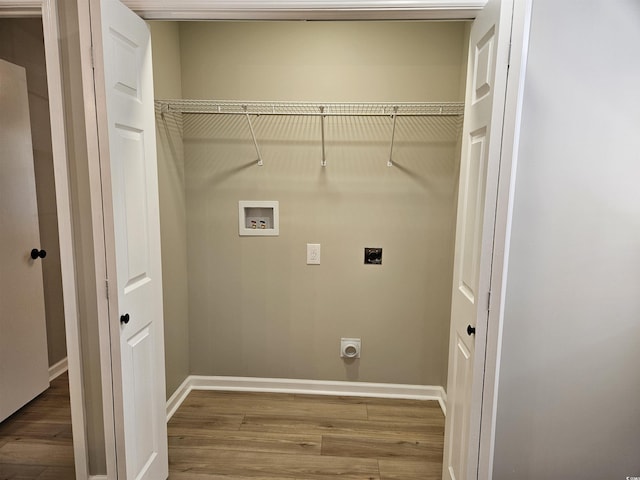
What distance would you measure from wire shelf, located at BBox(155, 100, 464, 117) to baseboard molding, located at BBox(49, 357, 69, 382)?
6.89ft

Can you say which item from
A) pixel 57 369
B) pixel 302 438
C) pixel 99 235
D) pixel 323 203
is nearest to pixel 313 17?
pixel 99 235

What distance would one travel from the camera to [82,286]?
1.65m

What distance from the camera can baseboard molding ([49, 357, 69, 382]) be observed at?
2.85 m

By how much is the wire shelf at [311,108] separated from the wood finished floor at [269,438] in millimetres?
1940

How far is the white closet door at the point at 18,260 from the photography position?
2371 millimetres

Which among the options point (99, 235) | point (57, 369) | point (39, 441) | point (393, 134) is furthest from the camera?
point (57, 369)

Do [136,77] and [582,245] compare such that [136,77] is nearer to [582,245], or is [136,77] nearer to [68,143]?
[68,143]

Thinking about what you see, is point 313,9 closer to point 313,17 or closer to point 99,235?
point 313,17

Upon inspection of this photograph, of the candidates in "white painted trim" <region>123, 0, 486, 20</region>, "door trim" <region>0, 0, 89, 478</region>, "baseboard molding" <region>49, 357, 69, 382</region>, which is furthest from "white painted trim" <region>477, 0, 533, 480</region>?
"baseboard molding" <region>49, 357, 69, 382</region>

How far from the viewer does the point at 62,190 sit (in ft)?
5.19

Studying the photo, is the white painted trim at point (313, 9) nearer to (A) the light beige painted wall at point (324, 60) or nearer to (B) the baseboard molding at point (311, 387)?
(A) the light beige painted wall at point (324, 60)

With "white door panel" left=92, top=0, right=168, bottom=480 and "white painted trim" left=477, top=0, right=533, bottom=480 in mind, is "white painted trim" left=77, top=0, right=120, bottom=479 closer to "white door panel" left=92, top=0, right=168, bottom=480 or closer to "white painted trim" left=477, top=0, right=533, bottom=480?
"white door panel" left=92, top=0, right=168, bottom=480

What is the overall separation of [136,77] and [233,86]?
1.04m

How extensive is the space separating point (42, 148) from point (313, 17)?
2.30 m
